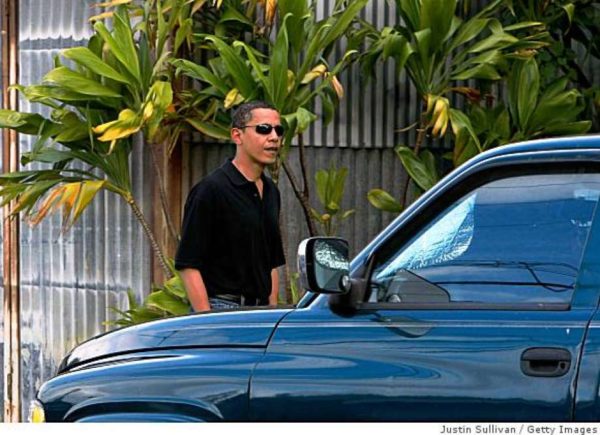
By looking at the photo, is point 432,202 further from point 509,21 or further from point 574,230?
point 509,21

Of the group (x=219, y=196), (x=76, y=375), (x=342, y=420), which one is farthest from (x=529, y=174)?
(x=219, y=196)

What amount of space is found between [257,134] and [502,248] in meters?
2.88

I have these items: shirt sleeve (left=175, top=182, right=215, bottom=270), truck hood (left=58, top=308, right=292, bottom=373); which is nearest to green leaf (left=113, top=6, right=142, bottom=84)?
shirt sleeve (left=175, top=182, right=215, bottom=270)

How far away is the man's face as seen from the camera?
7359 millimetres

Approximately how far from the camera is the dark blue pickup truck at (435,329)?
440 cm

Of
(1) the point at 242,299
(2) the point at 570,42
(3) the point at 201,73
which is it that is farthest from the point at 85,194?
(2) the point at 570,42

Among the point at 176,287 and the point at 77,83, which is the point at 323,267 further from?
the point at 77,83

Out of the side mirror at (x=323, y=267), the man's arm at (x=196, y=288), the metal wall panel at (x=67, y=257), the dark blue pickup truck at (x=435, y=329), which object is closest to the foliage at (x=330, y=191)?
the metal wall panel at (x=67, y=257)

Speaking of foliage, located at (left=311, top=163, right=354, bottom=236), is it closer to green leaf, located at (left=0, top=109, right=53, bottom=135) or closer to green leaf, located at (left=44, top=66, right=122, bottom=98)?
green leaf, located at (left=44, top=66, right=122, bottom=98)

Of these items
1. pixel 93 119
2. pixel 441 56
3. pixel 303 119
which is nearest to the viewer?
pixel 303 119

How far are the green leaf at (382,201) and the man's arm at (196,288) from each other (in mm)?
2377

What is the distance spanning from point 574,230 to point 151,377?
1454 millimetres

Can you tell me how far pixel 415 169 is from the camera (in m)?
9.19

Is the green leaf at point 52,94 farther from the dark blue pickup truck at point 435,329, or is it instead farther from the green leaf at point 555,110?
the dark blue pickup truck at point 435,329
